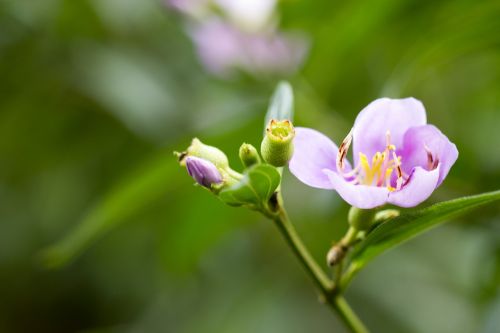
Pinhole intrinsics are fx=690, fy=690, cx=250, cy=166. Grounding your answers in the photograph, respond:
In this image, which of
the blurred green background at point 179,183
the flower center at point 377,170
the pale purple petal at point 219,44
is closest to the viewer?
the flower center at point 377,170

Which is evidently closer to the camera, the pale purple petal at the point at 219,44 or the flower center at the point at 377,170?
the flower center at the point at 377,170

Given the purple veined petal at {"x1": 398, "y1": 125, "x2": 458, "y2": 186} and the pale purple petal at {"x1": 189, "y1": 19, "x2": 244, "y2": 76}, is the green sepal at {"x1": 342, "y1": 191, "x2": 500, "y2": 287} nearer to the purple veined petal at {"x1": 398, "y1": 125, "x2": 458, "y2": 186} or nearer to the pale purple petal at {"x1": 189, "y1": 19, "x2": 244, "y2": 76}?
the purple veined petal at {"x1": 398, "y1": 125, "x2": 458, "y2": 186}

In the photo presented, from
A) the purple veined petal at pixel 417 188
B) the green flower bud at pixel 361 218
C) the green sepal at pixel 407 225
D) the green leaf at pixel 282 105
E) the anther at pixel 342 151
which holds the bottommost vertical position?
the green sepal at pixel 407 225

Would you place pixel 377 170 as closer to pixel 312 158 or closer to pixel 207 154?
pixel 312 158

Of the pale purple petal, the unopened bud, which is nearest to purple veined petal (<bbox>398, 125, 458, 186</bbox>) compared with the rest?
the unopened bud

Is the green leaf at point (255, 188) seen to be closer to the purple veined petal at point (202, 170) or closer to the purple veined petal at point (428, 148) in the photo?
the purple veined petal at point (202, 170)

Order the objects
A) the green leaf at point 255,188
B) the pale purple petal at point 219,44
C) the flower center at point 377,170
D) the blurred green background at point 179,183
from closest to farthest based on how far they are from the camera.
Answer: the green leaf at point 255,188, the flower center at point 377,170, the blurred green background at point 179,183, the pale purple petal at point 219,44

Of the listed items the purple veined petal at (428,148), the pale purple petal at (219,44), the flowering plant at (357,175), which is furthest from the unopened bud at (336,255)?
the pale purple petal at (219,44)
